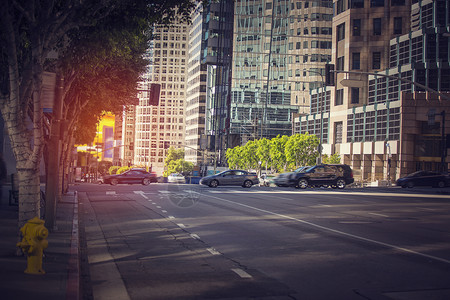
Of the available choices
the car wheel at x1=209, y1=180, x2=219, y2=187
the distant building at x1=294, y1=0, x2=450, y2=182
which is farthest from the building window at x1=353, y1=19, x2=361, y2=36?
the car wheel at x1=209, y1=180, x2=219, y2=187

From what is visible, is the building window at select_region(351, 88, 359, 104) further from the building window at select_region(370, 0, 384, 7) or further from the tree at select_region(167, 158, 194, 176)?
the tree at select_region(167, 158, 194, 176)

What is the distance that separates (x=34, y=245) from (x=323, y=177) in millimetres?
36732

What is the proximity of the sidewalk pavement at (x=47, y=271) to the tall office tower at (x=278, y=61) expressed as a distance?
105843mm

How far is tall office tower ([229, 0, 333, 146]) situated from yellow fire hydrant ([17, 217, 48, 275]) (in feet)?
360

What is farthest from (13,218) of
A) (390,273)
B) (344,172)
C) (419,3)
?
(419,3)

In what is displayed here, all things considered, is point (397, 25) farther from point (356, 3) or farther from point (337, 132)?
point (337, 132)

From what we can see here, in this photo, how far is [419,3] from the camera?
76.9m

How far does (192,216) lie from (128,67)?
9.55m

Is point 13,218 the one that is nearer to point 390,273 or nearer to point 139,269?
point 139,269

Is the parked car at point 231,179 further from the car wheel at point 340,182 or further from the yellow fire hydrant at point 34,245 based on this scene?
the yellow fire hydrant at point 34,245

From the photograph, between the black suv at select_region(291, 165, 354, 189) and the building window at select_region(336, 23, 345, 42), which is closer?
the black suv at select_region(291, 165, 354, 189)

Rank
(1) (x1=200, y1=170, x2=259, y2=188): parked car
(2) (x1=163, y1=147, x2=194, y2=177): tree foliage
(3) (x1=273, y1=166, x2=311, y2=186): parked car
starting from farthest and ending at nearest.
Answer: (2) (x1=163, y1=147, x2=194, y2=177): tree foliage → (1) (x1=200, y1=170, x2=259, y2=188): parked car → (3) (x1=273, y1=166, x2=311, y2=186): parked car

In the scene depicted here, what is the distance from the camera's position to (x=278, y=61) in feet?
390

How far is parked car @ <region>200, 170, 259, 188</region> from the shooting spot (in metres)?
47.3
